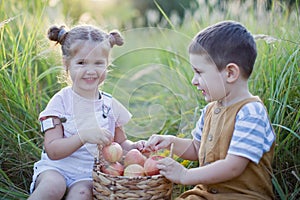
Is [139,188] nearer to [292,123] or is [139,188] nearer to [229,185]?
[229,185]

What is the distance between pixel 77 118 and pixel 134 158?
1.24ft

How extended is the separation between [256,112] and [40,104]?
1.59 m

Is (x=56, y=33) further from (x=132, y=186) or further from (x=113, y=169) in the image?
(x=132, y=186)

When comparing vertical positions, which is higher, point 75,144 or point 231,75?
point 231,75

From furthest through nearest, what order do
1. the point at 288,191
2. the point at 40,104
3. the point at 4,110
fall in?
the point at 40,104, the point at 4,110, the point at 288,191

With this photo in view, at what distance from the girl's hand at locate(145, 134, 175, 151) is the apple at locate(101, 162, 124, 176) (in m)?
0.21

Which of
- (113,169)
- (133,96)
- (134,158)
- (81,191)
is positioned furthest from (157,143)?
(133,96)

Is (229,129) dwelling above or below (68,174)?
above

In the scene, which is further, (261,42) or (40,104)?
(261,42)

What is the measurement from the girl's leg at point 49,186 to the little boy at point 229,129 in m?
0.55

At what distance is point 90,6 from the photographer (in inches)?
327

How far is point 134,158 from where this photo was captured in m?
2.34

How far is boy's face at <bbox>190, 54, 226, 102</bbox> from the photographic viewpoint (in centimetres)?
228

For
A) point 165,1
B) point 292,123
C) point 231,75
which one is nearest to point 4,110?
point 231,75
